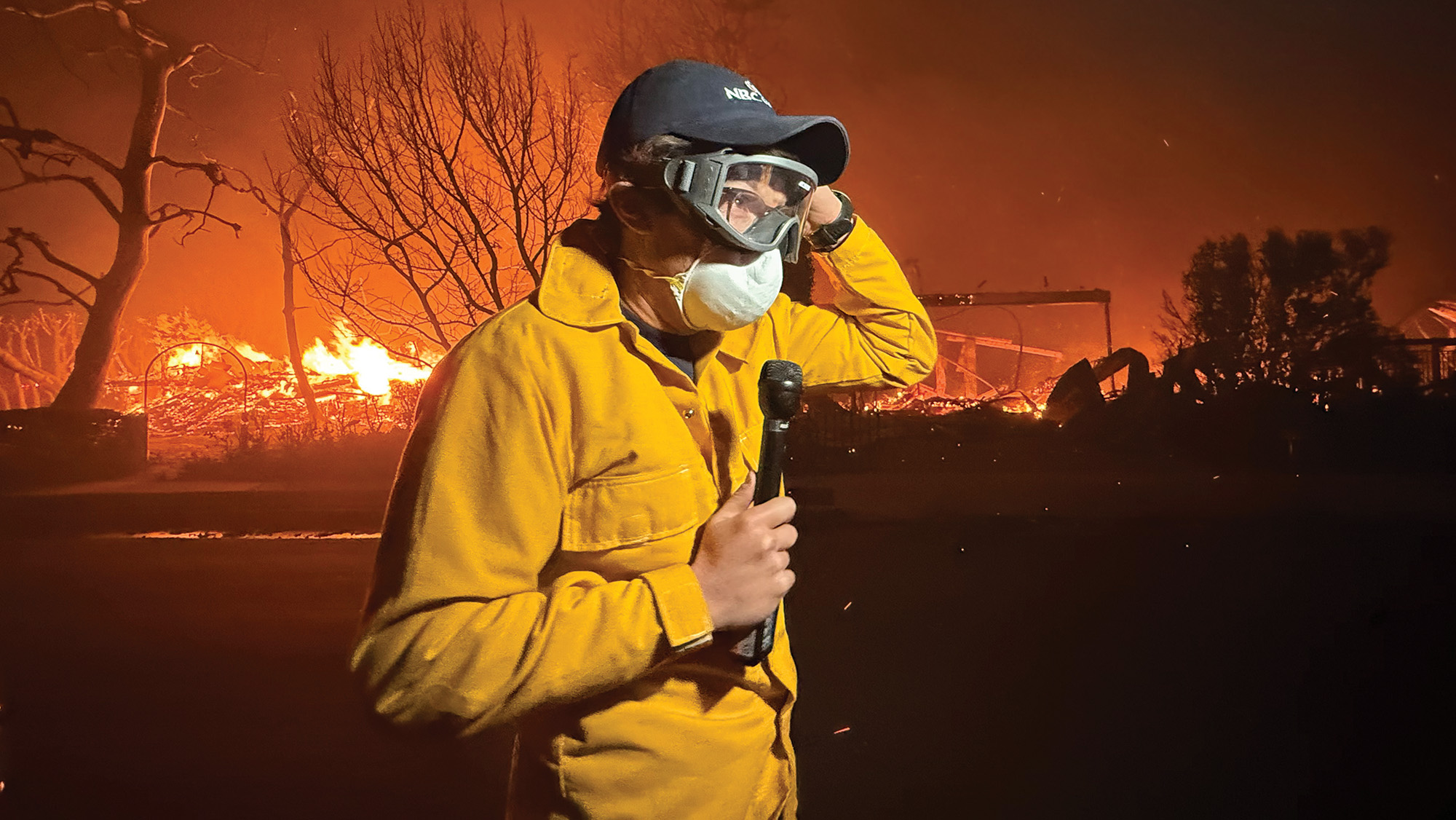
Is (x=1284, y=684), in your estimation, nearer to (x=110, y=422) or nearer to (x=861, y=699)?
(x=861, y=699)

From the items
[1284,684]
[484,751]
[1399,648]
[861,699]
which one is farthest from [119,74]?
[1399,648]

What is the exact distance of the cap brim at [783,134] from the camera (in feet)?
3.97

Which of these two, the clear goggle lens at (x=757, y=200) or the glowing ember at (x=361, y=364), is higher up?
the glowing ember at (x=361, y=364)

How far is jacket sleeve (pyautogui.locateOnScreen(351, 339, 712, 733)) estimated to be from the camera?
1043 millimetres

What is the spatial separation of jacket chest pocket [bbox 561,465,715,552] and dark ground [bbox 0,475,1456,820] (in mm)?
1641

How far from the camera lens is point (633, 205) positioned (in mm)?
1258

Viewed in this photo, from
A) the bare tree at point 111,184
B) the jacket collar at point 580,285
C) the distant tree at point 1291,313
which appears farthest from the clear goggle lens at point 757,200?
the distant tree at point 1291,313

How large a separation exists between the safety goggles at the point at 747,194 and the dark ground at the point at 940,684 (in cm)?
198

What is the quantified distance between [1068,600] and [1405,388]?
32.8ft

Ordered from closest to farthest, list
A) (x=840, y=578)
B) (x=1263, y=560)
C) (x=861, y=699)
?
(x=861, y=699), (x=840, y=578), (x=1263, y=560)

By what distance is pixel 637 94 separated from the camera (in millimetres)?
1260

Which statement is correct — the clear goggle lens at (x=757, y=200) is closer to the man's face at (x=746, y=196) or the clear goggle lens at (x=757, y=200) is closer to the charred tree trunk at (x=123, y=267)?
the man's face at (x=746, y=196)

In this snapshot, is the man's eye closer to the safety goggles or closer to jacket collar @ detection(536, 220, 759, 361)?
the safety goggles

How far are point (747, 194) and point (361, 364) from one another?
13.6m
